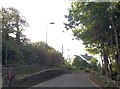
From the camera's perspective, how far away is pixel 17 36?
52.8m

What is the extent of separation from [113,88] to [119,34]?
5.11 m

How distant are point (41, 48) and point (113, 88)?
110ft

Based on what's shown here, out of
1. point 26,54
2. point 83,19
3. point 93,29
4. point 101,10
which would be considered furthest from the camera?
point 26,54

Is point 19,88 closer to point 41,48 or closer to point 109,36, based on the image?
point 109,36

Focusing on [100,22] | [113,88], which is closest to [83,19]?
[100,22]

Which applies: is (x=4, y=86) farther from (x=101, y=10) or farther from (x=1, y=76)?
(x=101, y=10)

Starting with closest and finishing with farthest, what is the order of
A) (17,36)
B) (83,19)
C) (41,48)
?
(83,19) < (17,36) < (41,48)

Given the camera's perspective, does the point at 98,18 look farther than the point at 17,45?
No

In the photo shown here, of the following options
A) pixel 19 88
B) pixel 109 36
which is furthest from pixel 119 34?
pixel 19 88

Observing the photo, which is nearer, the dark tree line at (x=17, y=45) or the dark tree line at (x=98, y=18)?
the dark tree line at (x=98, y=18)

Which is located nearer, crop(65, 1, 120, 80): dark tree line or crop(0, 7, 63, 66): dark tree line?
crop(65, 1, 120, 80): dark tree line

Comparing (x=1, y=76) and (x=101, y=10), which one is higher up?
(x=101, y=10)

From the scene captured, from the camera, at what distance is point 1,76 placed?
2514 centimetres

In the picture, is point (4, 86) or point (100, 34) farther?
point (100, 34)
